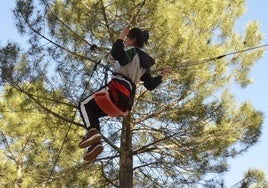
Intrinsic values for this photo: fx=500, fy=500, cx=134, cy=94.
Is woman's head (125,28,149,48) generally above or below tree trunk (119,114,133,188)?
below

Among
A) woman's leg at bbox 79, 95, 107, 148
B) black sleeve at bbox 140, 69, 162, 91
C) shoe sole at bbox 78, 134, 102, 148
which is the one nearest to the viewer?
shoe sole at bbox 78, 134, 102, 148

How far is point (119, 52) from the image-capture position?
4043mm

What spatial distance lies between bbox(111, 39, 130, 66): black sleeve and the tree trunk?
3.06 m

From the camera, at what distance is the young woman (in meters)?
4.14

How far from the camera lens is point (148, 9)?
6.91 m

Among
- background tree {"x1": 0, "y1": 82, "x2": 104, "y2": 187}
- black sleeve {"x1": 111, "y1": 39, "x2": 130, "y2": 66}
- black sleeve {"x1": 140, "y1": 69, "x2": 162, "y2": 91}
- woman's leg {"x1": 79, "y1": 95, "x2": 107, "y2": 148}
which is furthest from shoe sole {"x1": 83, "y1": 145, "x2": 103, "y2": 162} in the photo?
background tree {"x1": 0, "y1": 82, "x2": 104, "y2": 187}

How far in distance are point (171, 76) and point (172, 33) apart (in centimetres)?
73

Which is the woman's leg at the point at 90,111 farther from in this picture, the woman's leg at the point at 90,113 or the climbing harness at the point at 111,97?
the climbing harness at the point at 111,97

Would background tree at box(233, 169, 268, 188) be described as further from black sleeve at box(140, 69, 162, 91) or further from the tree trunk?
black sleeve at box(140, 69, 162, 91)

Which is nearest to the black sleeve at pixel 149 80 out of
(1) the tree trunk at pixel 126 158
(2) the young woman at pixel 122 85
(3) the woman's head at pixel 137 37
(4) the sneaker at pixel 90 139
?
(2) the young woman at pixel 122 85

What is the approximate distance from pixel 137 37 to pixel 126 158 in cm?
315

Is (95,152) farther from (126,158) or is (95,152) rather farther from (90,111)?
(126,158)

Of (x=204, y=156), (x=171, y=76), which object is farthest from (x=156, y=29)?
(x=204, y=156)

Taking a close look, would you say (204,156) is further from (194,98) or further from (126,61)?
(126,61)
